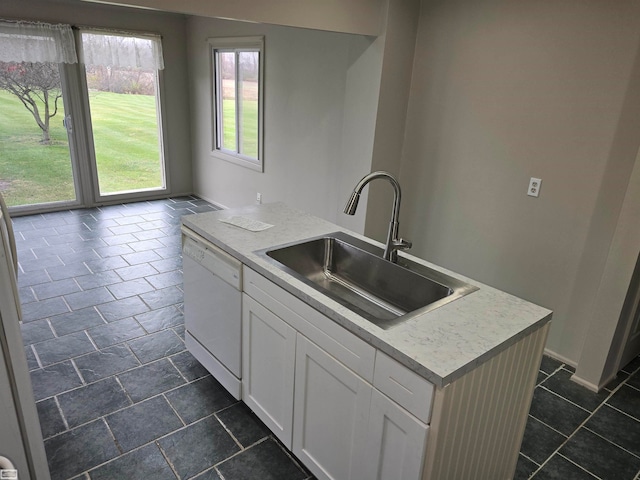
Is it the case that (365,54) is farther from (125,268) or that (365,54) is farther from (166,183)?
(166,183)

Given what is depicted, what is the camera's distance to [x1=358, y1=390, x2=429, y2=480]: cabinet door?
4.43ft

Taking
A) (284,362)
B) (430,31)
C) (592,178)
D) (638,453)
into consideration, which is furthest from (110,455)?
(430,31)

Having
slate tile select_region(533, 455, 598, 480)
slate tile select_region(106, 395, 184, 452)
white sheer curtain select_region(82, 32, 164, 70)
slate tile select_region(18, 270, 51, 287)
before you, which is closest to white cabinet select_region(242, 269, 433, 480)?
slate tile select_region(106, 395, 184, 452)

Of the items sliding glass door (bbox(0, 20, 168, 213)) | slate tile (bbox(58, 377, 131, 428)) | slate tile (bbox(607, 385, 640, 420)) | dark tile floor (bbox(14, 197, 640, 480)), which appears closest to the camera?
dark tile floor (bbox(14, 197, 640, 480))

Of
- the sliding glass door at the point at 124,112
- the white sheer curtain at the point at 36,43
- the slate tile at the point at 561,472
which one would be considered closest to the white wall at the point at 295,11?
the slate tile at the point at 561,472

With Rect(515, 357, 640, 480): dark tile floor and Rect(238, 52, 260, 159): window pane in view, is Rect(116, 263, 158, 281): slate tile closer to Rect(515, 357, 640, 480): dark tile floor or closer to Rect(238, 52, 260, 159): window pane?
Rect(238, 52, 260, 159): window pane

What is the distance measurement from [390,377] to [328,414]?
427mm

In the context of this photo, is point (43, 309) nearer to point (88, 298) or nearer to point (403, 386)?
point (88, 298)

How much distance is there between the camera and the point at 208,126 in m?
5.79

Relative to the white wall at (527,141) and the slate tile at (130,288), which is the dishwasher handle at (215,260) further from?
the white wall at (527,141)

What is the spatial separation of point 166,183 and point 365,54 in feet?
12.8

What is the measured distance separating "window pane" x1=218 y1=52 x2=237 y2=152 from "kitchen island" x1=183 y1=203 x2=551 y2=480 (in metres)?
3.70

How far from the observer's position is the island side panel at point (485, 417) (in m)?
1.33

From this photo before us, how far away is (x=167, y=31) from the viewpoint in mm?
5625
